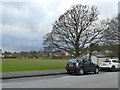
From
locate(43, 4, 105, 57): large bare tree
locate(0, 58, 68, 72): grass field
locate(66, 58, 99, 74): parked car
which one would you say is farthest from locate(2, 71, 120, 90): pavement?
locate(43, 4, 105, 57): large bare tree

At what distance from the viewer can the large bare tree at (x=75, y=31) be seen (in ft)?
91.6

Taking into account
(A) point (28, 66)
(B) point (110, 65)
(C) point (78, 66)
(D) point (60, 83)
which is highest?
(C) point (78, 66)

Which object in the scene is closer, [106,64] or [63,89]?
[63,89]

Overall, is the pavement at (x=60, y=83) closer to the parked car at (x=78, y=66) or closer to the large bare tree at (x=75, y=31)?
the parked car at (x=78, y=66)

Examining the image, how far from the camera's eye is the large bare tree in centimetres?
2791

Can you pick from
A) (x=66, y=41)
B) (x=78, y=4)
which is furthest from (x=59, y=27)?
(x=78, y=4)

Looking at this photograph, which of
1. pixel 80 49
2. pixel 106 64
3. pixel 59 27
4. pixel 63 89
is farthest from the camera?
pixel 59 27

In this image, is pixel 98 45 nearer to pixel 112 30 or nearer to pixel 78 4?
pixel 112 30

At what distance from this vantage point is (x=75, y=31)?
28.0 m

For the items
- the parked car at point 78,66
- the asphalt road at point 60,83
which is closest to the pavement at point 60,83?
the asphalt road at point 60,83

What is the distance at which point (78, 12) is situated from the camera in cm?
2883

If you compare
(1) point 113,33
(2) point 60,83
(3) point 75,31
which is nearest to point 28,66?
(3) point 75,31

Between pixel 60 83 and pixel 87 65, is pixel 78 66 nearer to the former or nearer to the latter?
pixel 87 65

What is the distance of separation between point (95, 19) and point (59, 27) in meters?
6.95
